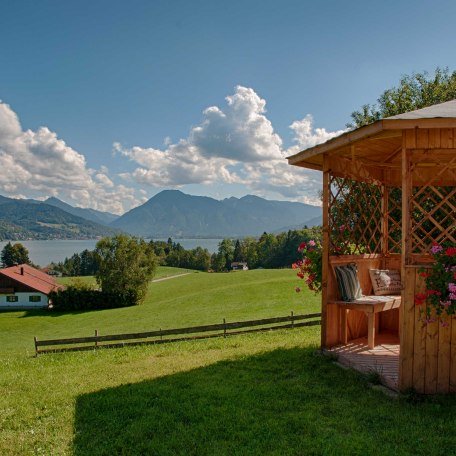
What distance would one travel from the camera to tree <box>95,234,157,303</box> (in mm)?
33938

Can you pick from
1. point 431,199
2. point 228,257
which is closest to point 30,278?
point 431,199

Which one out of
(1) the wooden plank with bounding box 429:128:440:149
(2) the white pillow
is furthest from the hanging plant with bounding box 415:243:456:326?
(2) the white pillow

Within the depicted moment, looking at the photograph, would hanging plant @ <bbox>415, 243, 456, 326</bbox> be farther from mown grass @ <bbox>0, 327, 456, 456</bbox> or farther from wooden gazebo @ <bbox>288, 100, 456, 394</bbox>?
mown grass @ <bbox>0, 327, 456, 456</bbox>

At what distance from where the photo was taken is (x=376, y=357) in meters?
6.17

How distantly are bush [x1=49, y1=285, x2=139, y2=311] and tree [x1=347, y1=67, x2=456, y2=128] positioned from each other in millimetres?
24067

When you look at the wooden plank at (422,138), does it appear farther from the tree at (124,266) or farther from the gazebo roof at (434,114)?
the tree at (124,266)

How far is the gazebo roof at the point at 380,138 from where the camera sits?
176 inches

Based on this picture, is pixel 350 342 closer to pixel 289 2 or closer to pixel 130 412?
pixel 130 412

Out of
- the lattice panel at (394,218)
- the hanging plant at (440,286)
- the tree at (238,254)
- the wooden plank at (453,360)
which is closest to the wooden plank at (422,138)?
the hanging plant at (440,286)

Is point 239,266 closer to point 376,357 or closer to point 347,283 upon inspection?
point 347,283

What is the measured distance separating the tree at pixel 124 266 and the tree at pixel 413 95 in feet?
77.3

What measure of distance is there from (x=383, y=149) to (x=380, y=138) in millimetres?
1549

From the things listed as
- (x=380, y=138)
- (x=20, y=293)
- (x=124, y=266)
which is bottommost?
(x=20, y=293)

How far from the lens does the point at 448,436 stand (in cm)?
373
